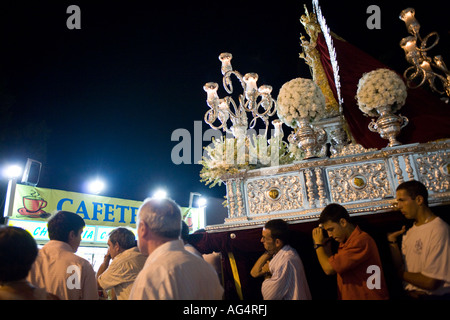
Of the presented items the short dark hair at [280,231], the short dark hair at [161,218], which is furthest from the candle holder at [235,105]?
→ the short dark hair at [161,218]

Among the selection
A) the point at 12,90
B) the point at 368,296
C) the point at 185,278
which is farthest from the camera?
the point at 12,90

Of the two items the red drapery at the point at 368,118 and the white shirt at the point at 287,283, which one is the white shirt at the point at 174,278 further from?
the red drapery at the point at 368,118

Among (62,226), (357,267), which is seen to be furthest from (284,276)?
(62,226)

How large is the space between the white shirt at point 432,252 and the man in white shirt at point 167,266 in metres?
1.29

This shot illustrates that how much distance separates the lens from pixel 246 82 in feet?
14.3

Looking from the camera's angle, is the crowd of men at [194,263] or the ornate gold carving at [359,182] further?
the ornate gold carving at [359,182]

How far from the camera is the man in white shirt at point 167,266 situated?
4.24 ft

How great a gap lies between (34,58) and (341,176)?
8.55 m

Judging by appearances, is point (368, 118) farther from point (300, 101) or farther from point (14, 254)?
point (14, 254)

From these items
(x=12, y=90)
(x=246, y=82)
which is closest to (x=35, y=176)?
(x=12, y=90)

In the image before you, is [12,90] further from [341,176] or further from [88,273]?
[341,176]

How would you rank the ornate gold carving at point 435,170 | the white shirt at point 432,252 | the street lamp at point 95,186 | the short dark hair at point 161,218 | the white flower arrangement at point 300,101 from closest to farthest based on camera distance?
the short dark hair at point 161,218
the white shirt at point 432,252
the ornate gold carving at point 435,170
the white flower arrangement at point 300,101
the street lamp at point 95,186

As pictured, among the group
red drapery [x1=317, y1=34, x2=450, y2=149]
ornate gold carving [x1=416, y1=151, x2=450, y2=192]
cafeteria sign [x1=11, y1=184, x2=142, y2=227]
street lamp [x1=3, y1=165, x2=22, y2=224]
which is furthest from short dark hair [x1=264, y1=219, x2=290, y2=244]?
street lamp [x1=3, y1=165, x2=22, y2=224]
